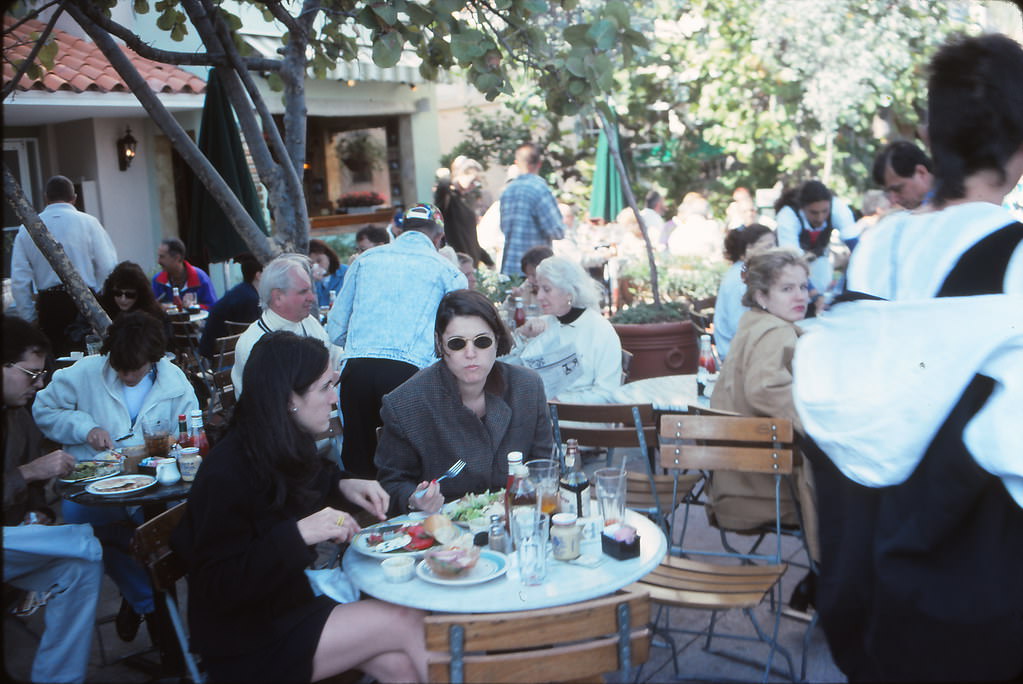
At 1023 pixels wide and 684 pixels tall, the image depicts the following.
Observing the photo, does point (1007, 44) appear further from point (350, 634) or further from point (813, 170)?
point (813, 170)

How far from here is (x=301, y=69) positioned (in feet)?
16.6

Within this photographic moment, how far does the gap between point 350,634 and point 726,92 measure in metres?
12.9

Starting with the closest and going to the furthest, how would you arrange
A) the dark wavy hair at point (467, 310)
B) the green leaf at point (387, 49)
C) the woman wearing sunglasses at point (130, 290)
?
the dark wavy hair at point (467, 310), the green leaf at point (387, 49), the woman wearing sunglasses at point (130, 290)

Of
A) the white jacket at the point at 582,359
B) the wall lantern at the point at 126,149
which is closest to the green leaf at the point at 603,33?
the white jacket at the point at 582,359

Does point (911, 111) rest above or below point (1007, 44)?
above

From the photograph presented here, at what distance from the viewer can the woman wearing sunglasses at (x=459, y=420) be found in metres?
3.51

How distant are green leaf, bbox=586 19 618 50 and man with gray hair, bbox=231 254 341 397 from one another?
1.87 metres

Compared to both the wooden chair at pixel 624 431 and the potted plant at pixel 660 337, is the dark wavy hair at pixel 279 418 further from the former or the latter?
the potted plant at pixel 660 337

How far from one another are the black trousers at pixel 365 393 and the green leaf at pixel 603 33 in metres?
1.77

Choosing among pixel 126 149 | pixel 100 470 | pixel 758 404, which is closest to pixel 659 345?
pixel 758 404

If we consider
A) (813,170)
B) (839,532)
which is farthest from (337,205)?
(839,532)

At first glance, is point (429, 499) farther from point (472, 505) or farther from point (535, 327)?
point (535, 327)

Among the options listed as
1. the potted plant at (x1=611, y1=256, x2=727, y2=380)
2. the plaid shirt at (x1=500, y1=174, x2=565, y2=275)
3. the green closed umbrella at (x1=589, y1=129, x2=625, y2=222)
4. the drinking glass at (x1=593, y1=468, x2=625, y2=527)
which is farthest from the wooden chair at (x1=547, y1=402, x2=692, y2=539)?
the green closed umbrella at (x1=589, y1=129, x2=625, y2=222)

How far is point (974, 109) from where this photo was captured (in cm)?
149
